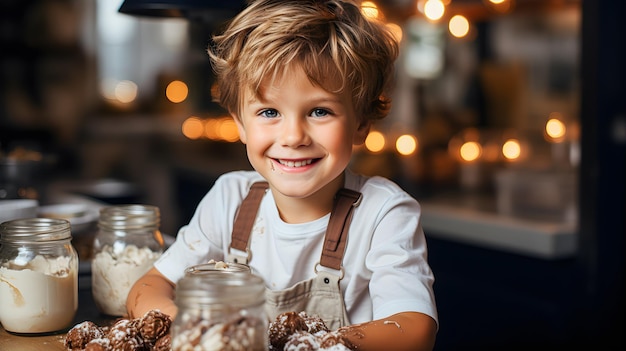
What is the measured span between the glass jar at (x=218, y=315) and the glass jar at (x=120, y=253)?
0.51 meters

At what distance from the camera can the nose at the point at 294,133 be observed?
43.3 inches

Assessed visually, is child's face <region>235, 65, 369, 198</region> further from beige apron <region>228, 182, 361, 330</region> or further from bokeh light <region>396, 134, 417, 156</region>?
bokeh light <region>396, 134, 417, 156</region>

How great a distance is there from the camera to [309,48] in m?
1.13

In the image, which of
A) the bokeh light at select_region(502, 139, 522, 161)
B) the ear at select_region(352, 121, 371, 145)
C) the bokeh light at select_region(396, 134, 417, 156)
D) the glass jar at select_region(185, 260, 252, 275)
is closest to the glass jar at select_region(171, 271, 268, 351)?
the glass jar at select_region(185, 260, 252, 275)

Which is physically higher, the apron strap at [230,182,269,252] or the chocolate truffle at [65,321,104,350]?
the apron strap at [230,182,269,252]

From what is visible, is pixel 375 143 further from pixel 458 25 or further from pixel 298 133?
pixel 298 133

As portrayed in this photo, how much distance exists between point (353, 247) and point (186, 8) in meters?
0.51

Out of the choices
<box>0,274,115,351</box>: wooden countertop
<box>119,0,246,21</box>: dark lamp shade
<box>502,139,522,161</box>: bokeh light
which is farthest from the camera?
<box>502,139,522,161</box>: bokeh light

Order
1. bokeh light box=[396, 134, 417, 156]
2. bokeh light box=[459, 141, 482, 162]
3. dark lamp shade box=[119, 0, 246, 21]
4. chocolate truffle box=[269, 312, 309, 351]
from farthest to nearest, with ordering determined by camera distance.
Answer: bokeh light box=[396, 134, 417, 156]
bokeh light box=[459, 141, 482, 162]
dark lamp shade box=[119, 0, 246, 21]
chocolate truffle box=[269, 312, 309, 351]

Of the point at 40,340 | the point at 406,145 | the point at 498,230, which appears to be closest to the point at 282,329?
the point at 40,340

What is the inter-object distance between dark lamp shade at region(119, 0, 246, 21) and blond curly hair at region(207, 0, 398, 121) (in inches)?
4.2

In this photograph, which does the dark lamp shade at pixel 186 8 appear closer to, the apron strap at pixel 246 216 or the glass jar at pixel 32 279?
the apron strap at pixel 246 216

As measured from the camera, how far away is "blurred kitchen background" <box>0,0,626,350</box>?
2498 millimetres

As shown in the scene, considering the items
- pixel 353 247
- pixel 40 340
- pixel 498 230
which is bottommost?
pixel 498 230
